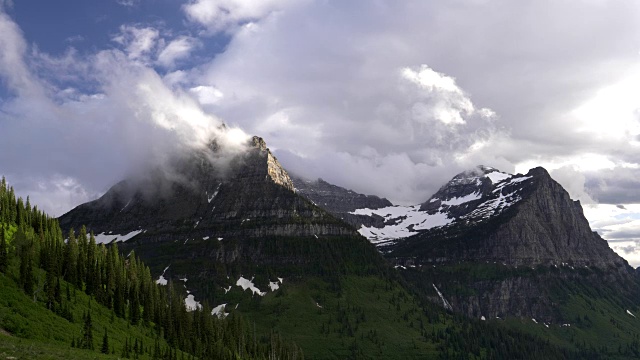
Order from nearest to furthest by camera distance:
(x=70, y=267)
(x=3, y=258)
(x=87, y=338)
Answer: (x=87, y=338)
(x=3, y=258)
(x=70, y=267)

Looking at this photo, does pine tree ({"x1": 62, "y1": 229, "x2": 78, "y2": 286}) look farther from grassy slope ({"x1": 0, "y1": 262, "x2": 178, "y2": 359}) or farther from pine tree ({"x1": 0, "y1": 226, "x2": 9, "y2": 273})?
pine tree ({"x1": 0, "y1": 226, "x2": 9, "y2": 273})

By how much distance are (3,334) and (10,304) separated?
21.8 metres

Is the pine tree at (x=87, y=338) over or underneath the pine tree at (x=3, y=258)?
underneath

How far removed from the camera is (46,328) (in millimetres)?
123938

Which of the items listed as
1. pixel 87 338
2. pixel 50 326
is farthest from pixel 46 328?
pixel 87 338

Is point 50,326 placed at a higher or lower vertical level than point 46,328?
higher

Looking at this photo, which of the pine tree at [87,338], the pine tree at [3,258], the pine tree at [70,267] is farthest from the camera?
the pine tree at [70,267]

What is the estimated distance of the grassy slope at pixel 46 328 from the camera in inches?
3671

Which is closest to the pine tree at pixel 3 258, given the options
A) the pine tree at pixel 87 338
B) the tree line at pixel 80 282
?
the tree line at pixel 80 282

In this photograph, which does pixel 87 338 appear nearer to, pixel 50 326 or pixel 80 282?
pixel 50 326

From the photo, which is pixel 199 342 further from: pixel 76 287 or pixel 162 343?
pixel 76 287

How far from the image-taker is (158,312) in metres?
198

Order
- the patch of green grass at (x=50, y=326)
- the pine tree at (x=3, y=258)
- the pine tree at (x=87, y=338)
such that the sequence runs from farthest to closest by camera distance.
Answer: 1. the pine tree at (x=3, y=258)
2. the pine tree at (x=87, y=338)
3. the patch of green grass at (x=50, y=326)

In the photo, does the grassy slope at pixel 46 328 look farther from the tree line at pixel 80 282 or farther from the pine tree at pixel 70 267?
the pine tree at pixel 70 267
